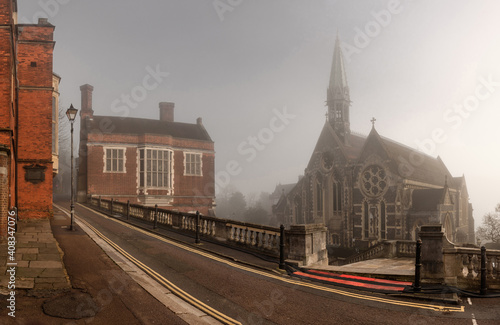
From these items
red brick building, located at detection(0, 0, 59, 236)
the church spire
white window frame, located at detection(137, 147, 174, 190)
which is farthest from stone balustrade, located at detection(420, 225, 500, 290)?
the church spire

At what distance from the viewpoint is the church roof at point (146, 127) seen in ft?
143

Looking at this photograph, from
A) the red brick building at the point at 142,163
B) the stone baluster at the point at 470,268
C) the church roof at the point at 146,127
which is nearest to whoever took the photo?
the stone baluster at the point at 470,268

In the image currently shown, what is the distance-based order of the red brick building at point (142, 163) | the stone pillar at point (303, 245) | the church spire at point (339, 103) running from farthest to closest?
the church spire at point (339, 103) < the red brick building at point (142, 163) < the stone pillar at point (303, 245)

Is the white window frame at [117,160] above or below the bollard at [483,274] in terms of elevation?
above

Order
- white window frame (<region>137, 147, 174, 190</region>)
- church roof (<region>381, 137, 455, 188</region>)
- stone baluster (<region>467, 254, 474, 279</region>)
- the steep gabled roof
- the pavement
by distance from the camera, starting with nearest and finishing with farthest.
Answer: the pavement → stone baluster (<region>467, 254, 474, 279</region>) → white window frame (<region>137, 147, 174, 190</region>) → church roof (<region>381, 137, 455, 188</region>) → the steep gabled roof

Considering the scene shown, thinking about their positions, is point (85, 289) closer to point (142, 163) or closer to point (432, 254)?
point (432, 254)

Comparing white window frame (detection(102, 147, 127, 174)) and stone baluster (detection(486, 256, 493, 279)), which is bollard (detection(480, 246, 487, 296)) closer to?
stone baluster (detection(486, 256, 493, 279))

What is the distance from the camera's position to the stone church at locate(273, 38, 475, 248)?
45.1 meters

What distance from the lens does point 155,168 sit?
42875 mm

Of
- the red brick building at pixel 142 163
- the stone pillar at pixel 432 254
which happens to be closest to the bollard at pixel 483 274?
the stone pillar at pixel 432 254

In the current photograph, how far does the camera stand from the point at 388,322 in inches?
271

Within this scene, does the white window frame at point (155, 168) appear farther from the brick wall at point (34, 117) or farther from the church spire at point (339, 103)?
the church spire at point (339, 103)

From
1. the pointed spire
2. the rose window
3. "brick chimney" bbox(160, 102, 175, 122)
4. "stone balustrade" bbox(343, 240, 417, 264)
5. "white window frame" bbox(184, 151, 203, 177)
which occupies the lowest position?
"stone balustrade" bbox(343, 240, 417, 264)

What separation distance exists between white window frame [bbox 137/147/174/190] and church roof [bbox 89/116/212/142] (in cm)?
262
